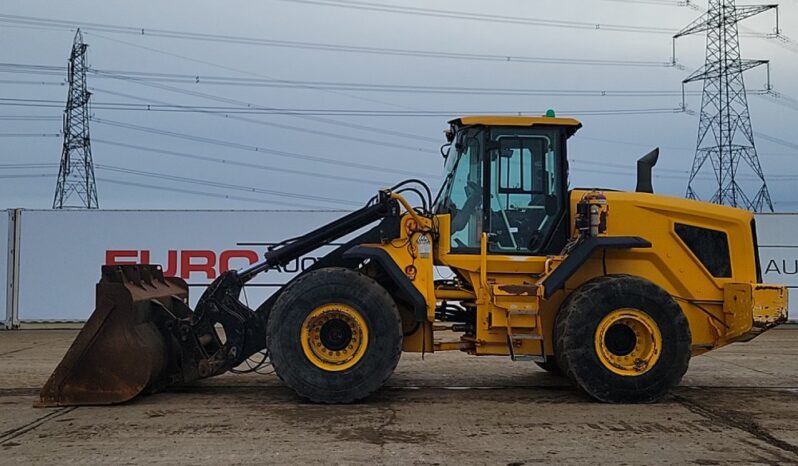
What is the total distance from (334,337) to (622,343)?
8.81 feet

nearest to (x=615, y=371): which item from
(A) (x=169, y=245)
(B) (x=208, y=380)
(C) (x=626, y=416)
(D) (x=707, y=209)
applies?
(C) (x=626, y=416)

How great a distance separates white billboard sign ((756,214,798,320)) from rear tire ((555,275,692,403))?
35.4 feet

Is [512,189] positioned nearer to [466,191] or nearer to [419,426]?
[466,191]

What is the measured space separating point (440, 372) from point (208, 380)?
9.08 ft

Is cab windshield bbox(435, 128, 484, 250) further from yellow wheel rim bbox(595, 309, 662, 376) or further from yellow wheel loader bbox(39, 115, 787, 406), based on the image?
yellow wheel rim bbox(595, 309, 662, 376)

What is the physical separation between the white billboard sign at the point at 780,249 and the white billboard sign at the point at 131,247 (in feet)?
29.8

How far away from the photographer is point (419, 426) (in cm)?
656

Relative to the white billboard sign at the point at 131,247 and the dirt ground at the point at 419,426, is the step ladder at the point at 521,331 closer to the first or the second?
the dirt ground at the point at 419,426

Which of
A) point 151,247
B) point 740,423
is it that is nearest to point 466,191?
point 740,423

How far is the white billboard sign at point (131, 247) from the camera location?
16.6 metres

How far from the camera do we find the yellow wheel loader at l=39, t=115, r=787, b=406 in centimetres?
743

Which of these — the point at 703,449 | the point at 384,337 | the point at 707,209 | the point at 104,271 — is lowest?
the point at 703,449

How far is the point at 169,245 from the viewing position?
16938mm

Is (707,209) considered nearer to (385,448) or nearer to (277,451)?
(385,448)
